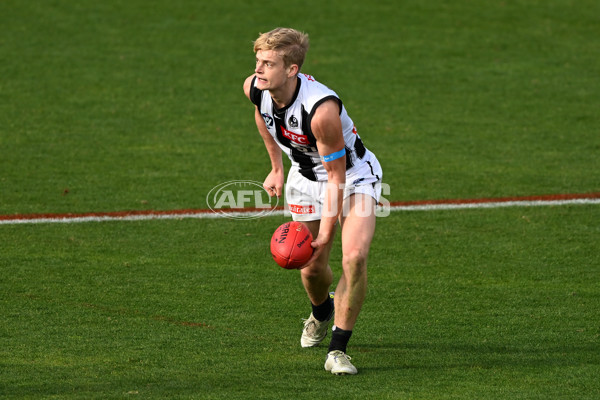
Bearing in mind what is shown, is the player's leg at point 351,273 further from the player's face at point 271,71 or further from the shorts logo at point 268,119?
the player's face at point 271,71

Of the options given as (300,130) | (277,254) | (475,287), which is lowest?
(475,287)

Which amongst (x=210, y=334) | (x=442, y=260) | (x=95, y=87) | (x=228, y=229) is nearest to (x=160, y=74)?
(x=95, y=87)

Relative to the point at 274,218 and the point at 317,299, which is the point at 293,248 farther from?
the point at 274,218

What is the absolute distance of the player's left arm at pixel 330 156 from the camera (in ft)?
19.0

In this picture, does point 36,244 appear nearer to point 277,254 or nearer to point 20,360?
point 20,360

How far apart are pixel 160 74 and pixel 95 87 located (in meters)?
1.26

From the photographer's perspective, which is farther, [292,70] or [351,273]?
[351,273]

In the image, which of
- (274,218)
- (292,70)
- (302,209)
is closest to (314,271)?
(302,209)

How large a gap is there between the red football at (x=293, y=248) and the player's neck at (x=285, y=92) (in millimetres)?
856

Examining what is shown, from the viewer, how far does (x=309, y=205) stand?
21.2ft

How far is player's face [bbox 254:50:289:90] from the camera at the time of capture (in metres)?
5.82

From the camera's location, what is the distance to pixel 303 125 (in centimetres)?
596

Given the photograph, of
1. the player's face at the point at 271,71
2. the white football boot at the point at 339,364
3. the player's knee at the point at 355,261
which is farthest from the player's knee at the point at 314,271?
the player's face at the point at 271,71

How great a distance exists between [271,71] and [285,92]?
183 millimetres
